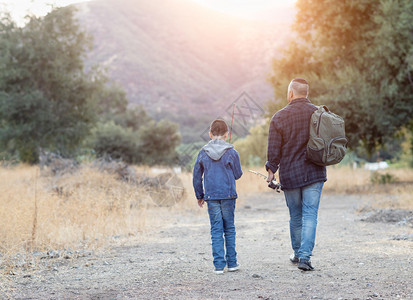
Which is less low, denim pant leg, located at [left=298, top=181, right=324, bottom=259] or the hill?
the hill

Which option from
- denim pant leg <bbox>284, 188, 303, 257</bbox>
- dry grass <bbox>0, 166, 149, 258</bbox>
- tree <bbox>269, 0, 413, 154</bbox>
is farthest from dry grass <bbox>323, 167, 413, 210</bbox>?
denim pant leg <bbox>284, 188, 303, 257</bbox>

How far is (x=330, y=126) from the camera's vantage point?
5.41 meters

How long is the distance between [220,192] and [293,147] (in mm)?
950

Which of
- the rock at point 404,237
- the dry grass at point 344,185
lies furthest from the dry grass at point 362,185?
the rock at point 404,237

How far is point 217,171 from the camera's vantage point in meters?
5.62

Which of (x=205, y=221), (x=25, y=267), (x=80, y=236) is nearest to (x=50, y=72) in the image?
(x=205, y=221)

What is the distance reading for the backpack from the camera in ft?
17.6

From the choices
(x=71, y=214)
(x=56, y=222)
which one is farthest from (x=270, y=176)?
(x=71, y=214)

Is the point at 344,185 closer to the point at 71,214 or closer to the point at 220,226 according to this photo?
the point at 71,214

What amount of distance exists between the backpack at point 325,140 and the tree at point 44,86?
75.3 ft

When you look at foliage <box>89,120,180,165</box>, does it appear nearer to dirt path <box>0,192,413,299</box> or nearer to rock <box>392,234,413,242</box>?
dirt path <box>0,192,413,299</box>

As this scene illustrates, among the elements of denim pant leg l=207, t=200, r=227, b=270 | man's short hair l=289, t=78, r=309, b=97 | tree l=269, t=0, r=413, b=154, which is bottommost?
denim pant leg l=207, t=200, r=227, b=270

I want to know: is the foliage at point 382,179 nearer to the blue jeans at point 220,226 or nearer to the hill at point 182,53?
the blue jeans at point 220,226

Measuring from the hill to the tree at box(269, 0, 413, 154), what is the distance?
43.2 meters
